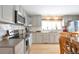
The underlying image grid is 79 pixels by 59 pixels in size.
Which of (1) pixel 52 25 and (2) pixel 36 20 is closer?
(2) pixel 36 20

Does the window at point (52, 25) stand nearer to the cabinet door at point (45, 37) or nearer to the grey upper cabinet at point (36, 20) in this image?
the grey upper cabinet at point (36, 20)

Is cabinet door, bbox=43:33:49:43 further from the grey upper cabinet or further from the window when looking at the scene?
the window

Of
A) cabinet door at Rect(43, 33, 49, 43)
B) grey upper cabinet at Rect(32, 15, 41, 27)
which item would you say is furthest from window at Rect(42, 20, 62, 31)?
cabinet door at Rect(43, 33, 49, 43)

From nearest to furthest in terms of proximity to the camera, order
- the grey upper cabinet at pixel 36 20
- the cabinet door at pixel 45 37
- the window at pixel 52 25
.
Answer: the cabinet door at pixel 45 37
the grey upper cabinet at pixel 36 20
the window at pixel 52 25

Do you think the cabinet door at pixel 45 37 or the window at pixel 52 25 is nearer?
the cabinet door at pixel 45 37

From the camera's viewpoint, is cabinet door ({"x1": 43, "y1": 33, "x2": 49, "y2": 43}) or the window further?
the window

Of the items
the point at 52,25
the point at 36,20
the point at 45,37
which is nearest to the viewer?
the point at 45,37

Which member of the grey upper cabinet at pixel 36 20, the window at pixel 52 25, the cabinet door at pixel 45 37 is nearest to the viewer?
the cabinet door at pixel 45 37

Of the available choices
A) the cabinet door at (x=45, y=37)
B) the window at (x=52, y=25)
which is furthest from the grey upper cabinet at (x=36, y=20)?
the window at (x=52, y=25)

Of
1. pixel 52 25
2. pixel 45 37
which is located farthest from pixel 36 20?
pixel 52 25

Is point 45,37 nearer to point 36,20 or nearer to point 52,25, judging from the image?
point 36,20

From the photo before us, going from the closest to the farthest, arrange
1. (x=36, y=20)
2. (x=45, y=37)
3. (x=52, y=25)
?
(x=45, y=37) → (x=36, y=20) → (x=52, y=25)
